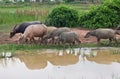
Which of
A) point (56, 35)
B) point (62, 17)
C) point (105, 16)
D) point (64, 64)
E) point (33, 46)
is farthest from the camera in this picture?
point (62, 17)

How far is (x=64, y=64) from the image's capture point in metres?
11.5

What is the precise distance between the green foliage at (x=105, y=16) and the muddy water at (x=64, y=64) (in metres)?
5.06

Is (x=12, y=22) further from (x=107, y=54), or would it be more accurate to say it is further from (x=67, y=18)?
(x=107, y=54)

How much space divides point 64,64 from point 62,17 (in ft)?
27.4

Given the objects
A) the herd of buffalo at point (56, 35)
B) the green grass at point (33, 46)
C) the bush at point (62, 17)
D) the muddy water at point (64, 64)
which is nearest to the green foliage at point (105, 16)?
the bush at point (62, 17)

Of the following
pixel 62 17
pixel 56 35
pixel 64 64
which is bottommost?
pixel 62 17

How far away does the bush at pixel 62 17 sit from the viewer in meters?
19.6

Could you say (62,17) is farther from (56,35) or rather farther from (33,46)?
(33,46)

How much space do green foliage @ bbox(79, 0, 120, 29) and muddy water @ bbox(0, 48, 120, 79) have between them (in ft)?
16.6

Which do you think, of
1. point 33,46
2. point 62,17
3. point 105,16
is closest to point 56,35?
point 33,46

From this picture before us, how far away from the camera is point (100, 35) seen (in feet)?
47.1

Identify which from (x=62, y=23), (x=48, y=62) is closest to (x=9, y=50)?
(x=48, y=62)

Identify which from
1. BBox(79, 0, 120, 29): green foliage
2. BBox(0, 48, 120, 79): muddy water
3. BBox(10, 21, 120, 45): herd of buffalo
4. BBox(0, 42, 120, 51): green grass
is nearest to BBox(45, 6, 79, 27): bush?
BBox(79, 0, 120, 29): green foliage

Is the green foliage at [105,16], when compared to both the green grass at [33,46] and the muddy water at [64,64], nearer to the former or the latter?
the green grass at [33,46]
